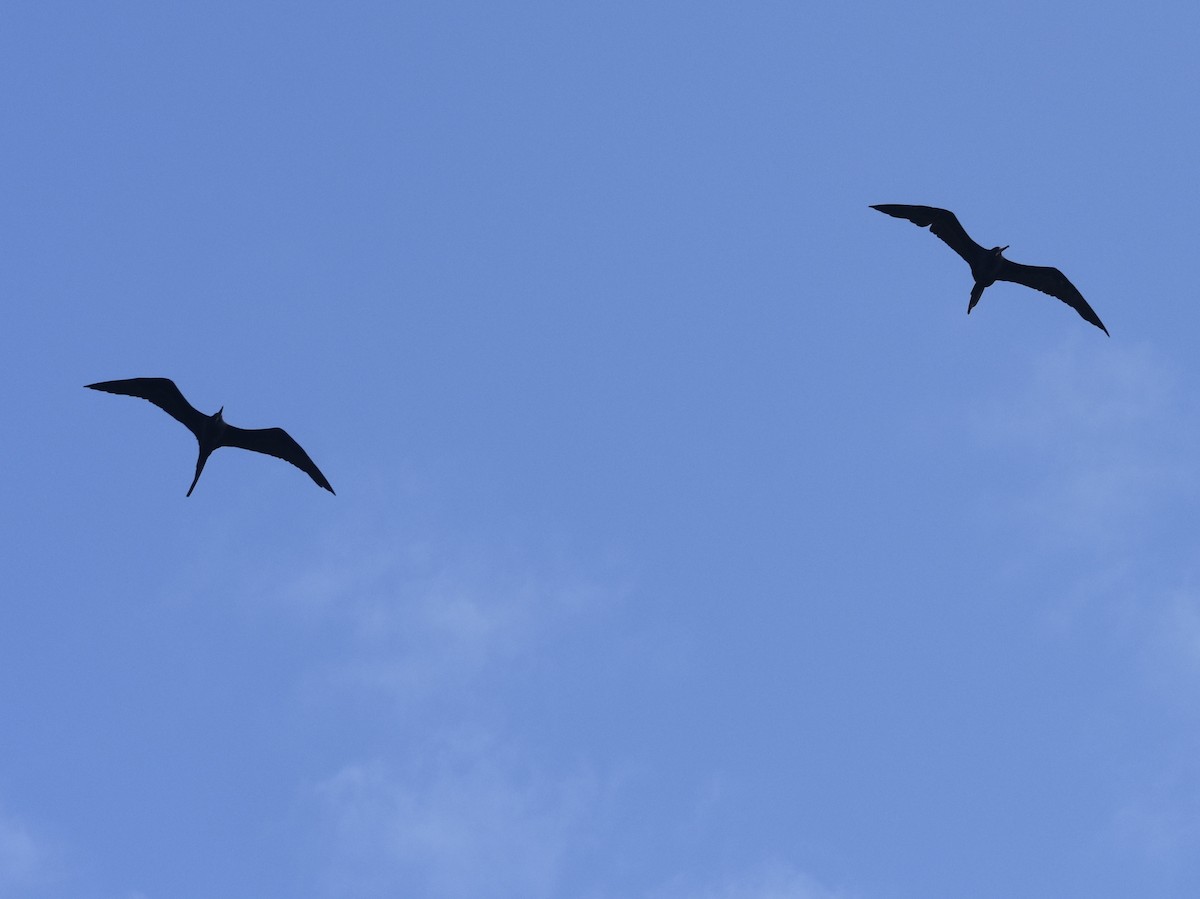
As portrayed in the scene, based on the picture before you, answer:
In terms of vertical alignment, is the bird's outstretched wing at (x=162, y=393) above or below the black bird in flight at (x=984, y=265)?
below

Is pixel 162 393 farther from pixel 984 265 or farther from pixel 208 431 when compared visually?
pixel 984 265

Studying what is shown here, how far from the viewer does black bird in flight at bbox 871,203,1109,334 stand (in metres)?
45.9

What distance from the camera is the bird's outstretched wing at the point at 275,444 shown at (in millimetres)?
45375

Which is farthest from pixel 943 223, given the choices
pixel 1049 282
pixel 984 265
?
pixel 1049 282

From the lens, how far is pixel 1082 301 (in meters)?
47.1

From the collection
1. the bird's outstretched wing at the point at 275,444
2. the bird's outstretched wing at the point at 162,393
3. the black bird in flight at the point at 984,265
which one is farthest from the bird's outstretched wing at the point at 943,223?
the bird's outstretched wing at the point at 162,393

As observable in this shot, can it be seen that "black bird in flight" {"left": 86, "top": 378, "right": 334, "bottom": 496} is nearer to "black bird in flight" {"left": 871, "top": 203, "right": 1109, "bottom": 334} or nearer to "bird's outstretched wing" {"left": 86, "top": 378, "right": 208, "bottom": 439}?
"bird's outstretched wing" {"left": 86, "top": 378, "right": 208, "bottom": 439}

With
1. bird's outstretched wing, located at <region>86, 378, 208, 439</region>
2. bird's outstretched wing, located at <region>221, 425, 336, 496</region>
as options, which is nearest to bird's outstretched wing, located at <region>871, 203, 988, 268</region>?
bird's outstretched wing, located at <region>221, 425, 336, 496</region>

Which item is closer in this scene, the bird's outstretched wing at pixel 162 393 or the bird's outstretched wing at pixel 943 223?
the bird's outstretched wing at pixel 162 393

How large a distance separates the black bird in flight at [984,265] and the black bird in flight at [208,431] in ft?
52.9

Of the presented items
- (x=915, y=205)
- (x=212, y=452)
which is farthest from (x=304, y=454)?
(x=915, y=205)

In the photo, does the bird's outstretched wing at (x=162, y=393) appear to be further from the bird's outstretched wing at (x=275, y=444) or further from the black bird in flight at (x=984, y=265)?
the black bird in flight at (x=984, y=265)

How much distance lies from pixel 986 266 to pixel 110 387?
22362mm

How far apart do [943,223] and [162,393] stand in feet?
66.4
